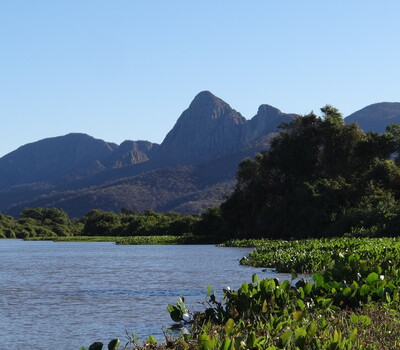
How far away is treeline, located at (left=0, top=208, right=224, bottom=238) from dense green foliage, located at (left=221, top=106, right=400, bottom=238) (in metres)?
8.25

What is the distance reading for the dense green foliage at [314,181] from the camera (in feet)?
192

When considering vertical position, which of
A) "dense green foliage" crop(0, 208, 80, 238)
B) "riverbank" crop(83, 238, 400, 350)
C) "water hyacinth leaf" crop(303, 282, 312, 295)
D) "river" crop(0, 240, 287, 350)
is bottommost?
"river" crop(0, 240, 287, 350)

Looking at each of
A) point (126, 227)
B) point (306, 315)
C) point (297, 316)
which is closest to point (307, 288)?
point (306, 315)

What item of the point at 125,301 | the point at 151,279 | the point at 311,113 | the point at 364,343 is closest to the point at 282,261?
the point at 151,279

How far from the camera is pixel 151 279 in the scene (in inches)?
992

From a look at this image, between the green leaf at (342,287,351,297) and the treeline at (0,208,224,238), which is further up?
the treeline at (0,208,224,238)

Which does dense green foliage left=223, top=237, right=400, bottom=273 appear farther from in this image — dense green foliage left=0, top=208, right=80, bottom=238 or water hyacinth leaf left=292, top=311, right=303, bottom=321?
dense green foliage left=0, top=208, right=80, bottom=238

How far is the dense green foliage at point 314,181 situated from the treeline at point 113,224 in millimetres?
8249

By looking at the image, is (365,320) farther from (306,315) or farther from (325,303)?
(325,303)

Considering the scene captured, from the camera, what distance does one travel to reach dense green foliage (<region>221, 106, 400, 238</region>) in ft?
192

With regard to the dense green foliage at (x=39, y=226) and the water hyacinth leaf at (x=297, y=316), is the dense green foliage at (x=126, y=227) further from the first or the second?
the water hyacinth leaf at (x=297, y=316)

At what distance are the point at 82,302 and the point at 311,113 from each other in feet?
180

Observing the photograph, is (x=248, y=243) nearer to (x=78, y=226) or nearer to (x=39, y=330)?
(x=39, y=330)

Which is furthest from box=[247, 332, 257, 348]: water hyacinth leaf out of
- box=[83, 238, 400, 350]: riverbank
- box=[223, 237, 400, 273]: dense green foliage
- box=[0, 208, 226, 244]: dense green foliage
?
box=[0, 208, 226, 244]: dense green foliage
